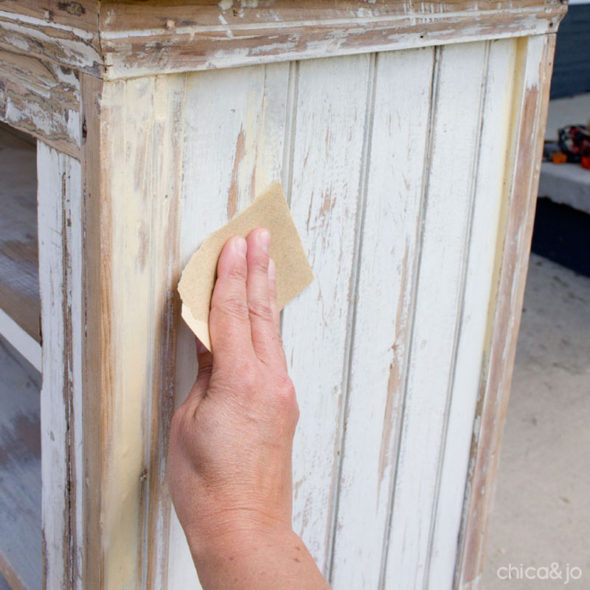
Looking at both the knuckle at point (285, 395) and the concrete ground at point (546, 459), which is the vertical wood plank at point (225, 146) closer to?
the knuckle at point (285, 395)

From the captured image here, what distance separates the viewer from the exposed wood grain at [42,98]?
688mm

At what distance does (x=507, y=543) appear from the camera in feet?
6.71

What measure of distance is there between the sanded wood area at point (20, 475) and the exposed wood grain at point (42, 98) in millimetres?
593

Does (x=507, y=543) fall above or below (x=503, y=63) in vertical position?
below

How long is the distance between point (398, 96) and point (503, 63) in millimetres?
180

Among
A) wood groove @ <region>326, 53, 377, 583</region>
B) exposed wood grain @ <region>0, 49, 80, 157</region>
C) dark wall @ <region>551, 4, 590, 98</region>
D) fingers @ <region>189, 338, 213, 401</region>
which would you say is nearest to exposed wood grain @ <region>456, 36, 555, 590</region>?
wood groove @ <region>326, 53, 377, 583</region>

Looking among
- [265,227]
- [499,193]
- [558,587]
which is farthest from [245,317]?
[558,587]

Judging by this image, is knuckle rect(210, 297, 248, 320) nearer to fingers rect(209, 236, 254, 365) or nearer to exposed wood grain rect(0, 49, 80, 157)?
fingers rect(209, 236, 254, 365)

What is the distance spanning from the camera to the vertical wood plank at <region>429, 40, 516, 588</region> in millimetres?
1019

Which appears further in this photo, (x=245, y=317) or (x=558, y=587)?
(x=558, y=587)

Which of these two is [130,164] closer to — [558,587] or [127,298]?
[127,298]

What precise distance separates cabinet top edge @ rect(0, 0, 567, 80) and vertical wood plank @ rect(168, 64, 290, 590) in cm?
3

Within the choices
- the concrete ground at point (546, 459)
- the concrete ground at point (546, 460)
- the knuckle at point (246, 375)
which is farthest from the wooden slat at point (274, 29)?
the concrete ground at point (546, 460)

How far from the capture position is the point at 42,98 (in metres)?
0.73
